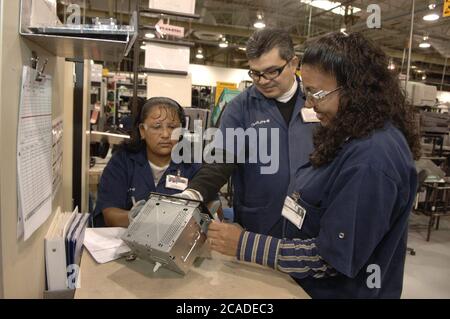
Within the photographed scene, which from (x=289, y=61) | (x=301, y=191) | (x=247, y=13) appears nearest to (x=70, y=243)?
(x=301, y=191)

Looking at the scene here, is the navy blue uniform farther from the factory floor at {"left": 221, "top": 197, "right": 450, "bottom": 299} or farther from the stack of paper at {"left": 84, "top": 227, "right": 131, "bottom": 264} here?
the factory floor at {"left": 221, "top": 197, "right": 450, "bottom": 299}

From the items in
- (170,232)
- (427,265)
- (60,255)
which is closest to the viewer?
(170,232)

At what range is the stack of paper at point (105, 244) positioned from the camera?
3.95 feet

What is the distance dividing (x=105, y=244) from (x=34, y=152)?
1.67 ft

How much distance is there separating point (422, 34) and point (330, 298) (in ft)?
27.6

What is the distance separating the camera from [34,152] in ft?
3.05

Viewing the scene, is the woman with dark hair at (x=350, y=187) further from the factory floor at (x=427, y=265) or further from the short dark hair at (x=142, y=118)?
the factory floor at (x=427, y=265)

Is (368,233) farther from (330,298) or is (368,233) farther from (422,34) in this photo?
(422,34)

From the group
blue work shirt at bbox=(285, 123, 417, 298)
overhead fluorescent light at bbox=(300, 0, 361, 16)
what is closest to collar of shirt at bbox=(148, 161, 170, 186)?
blue work shirt at bbox=(285, 123, 417, 298)

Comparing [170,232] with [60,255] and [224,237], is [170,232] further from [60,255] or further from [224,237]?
[60,255]

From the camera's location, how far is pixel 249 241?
110 centimetres

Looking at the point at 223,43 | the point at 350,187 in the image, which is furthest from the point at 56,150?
the point at 223,43

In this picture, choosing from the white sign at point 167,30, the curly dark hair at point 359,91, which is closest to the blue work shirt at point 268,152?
the curly dark hair at point 359,91

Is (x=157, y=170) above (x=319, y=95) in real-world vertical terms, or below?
below
